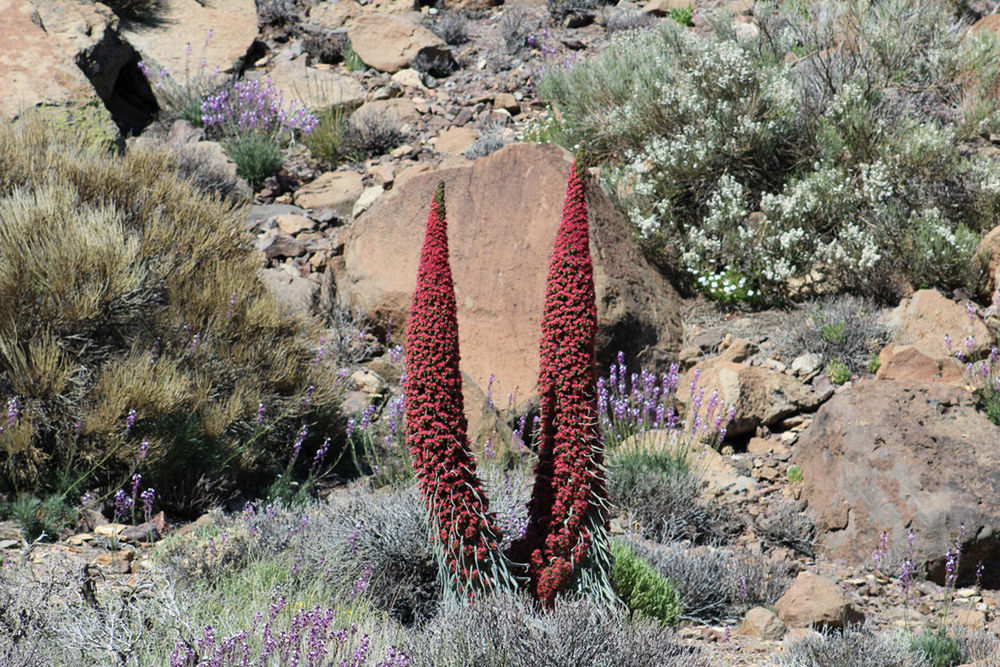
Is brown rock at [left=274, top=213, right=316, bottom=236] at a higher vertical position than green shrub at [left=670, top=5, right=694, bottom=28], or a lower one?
lower

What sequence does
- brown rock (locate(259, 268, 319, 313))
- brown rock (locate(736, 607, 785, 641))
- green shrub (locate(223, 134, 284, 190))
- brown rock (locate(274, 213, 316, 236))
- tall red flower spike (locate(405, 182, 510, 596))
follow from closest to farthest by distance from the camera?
tall red flower spike (locate(405, 182, 510, 596)), brown rock (locate(736, 607, 785, 641)), brown rock (locate(259, 268, 319, 313)), brown rock (locate(274, 213, 316, 236)), green shrub (locate(223, 134, 284, 190))

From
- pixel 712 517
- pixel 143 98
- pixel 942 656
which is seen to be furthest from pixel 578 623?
pixel 143 98

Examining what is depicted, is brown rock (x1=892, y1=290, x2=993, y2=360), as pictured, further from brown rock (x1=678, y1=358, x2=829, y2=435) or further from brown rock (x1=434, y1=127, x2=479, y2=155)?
brown rock (x1=434, y1=127, x2=479, y2=155)

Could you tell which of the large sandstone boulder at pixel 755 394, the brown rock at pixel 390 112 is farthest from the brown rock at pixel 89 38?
the large sandstone boulder at pixel 755 394

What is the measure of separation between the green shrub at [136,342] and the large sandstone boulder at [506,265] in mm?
907

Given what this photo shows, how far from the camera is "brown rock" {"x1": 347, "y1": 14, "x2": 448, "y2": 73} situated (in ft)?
35.3

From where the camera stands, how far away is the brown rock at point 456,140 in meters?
9.15

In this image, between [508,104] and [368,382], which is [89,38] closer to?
[508,104]

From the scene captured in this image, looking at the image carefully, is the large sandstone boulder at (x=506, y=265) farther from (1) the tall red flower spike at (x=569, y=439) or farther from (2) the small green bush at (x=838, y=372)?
(1) the tall red flower spike at (x=569, y=439)

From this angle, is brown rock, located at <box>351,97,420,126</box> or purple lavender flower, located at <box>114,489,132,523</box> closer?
purple lavender flower, located at <box>114,489,132,523</box>

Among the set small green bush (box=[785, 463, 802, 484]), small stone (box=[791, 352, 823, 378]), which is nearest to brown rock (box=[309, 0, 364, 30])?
small stone (box=[791, 352, 823, 378])

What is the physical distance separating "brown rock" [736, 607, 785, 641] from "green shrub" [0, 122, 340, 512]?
2624 mm

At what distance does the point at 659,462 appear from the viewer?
16.5 ft

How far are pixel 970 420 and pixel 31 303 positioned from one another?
4.81 meters
